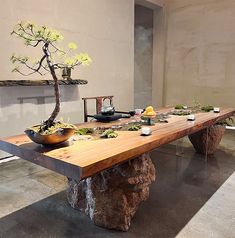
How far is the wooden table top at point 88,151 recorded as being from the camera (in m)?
1.29

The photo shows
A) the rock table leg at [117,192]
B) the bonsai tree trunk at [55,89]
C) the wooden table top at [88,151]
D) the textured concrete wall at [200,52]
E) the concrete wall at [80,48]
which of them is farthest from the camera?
the textured concrete wall at [200,52]

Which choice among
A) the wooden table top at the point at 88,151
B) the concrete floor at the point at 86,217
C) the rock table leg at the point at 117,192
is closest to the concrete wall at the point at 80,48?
the concrete floor at the point at 86,217

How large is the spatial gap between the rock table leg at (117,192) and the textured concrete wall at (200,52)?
14.2 ft

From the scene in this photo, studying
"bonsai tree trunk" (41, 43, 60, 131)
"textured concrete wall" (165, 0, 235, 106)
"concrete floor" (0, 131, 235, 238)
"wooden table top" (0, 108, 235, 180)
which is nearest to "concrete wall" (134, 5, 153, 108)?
"textured concrete wall" (165, 0, 235, 106)

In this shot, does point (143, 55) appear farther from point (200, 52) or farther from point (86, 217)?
point (86, 217)

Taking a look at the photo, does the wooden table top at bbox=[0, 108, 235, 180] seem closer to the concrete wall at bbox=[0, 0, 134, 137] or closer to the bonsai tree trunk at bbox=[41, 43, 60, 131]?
the bonsai tree trunk at bbox=[41, 43, 60, 131]

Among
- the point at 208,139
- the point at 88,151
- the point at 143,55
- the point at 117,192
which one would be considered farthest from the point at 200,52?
the point at 88,151

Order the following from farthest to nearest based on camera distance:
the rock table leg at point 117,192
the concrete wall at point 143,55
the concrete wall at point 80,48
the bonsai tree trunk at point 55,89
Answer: the concrete wall at point 143,55
the concrete wall at point 80,48
the rock table leg at point 117,192
the bonsai tree trunk at point 55,89

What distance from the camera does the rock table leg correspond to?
1.76 metres

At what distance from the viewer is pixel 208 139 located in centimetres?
345

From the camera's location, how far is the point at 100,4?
446 cm

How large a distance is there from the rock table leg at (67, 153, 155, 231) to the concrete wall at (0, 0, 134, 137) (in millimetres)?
2113

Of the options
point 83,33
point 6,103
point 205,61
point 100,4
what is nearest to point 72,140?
point 6,103

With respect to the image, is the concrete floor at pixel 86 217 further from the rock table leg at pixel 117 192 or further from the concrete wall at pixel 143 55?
the concrete wall at pixel 143 55
